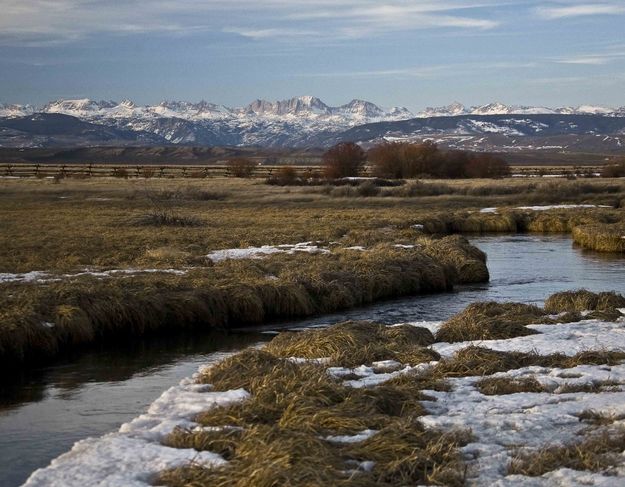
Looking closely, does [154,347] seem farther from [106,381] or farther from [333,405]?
[333,405]

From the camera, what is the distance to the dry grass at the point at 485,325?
17.4m

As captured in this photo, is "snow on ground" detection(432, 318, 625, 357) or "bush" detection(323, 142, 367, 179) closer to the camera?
"snow on ground" detection(432, 318, 625, 357)

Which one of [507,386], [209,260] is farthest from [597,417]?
[209,260]

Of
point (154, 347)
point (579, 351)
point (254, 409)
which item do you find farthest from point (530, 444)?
point (154, 347)

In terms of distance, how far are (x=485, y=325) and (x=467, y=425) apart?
6.69 metres

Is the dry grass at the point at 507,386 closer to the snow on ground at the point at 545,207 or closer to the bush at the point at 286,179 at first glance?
the snow on ground at the point at 545,207

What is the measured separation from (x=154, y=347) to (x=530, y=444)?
1081 cm

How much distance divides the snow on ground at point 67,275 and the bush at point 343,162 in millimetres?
64806

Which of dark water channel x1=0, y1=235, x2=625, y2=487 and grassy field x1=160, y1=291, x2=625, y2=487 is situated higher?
grassy field x1=160, y1=291, x2=625, y2=487

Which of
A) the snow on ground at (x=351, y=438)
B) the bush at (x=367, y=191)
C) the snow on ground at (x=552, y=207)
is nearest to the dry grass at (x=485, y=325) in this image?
the snow on ground at (x=351, y=438)

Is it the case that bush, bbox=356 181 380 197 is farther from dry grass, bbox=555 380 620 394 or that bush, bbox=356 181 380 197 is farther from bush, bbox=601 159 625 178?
dry grass, bbox=555 380 620 394

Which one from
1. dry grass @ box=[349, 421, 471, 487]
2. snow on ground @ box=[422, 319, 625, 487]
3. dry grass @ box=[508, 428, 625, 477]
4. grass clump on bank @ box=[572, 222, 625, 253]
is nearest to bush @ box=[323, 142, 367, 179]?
grass clump on bank @ box=[572, 222, 625, 253]

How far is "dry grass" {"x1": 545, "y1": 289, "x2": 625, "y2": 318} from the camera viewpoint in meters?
20.8

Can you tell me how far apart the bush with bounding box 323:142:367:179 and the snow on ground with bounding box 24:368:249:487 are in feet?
258
